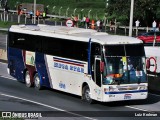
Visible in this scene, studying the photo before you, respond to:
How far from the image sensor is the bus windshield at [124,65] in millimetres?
21047

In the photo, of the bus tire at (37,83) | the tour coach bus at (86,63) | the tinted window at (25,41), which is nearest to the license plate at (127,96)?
the tour coach bus at (86,63)

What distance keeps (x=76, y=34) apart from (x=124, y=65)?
132 inches

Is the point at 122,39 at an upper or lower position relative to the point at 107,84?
upper

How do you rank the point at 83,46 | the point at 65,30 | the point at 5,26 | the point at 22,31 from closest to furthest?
the point at 83,46
the point at 65,30
the point at 22,31
the point at 5,26

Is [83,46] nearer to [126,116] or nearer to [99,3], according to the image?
[126,116]

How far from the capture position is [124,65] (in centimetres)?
2131

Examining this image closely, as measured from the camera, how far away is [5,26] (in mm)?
74312

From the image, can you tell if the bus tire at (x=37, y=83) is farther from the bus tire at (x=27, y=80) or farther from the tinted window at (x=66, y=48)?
the tinted window at (x=66, y=48)

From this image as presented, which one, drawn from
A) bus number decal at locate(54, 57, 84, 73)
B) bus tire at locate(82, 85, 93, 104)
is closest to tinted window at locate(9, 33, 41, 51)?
bus number decal at locate(54, 57, 84, 73)

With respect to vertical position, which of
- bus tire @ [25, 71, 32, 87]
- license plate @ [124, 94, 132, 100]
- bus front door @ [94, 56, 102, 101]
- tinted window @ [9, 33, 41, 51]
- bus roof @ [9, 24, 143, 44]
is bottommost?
bus tire @ [25, 71, 32, 87]

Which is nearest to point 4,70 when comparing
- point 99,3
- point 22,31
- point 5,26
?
A: point 22,31

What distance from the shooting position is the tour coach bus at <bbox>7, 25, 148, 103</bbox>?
21.1m

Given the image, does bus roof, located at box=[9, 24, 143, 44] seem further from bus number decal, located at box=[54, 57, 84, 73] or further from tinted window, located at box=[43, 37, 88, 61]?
bus number decal, located at box=[54, 57, 84, 73]

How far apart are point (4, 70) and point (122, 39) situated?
13.6m
